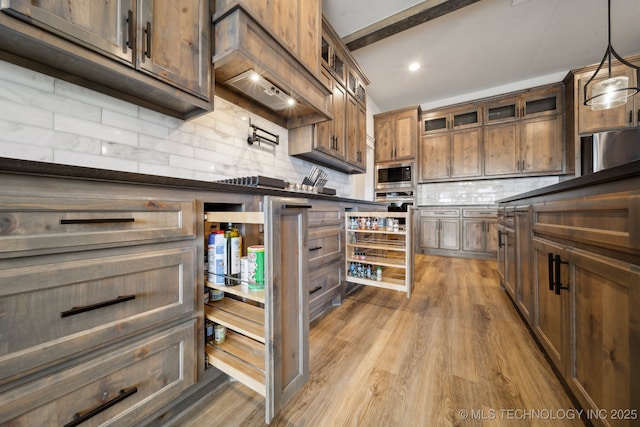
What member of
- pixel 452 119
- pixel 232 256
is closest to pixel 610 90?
pixel 452 119

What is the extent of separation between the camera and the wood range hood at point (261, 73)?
3.87 feet

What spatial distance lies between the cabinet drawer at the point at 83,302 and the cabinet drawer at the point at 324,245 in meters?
0.83

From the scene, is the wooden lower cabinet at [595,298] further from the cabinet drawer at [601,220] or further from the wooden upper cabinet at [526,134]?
the wooden upper cabinet at [526,134]

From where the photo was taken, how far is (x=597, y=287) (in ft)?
2.37

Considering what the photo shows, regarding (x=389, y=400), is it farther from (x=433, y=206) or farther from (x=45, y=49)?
(x=433, y=206)

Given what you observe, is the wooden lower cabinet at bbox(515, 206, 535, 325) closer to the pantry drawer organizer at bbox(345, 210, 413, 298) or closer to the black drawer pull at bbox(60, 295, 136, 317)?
the pantry drawer organizer at bbox(345, 210, 413, 298)

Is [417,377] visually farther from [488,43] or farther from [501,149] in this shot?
[501,149]

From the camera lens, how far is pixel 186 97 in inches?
44.1

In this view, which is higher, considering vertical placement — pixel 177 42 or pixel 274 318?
pixel 177 42

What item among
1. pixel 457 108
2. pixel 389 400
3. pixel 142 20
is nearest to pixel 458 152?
pixel 457 108

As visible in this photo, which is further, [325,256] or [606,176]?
[325,256]

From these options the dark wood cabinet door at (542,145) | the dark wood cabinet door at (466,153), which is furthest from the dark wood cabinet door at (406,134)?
the dark wood cabinet door at (542,145)

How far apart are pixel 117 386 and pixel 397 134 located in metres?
4.57

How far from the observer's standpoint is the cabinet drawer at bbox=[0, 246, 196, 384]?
0.54 m
